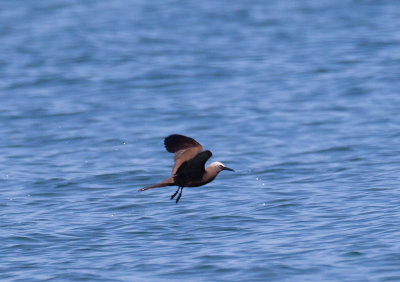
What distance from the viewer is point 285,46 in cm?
2828

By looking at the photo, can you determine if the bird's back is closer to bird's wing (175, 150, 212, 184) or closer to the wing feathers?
bird's wing (175, 150, 212, 184)

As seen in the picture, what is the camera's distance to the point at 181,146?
10688 millimetres

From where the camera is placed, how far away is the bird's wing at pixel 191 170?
405 inches

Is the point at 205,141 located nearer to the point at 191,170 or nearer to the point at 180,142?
the point at 180,142

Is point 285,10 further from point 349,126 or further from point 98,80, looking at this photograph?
point 349,126

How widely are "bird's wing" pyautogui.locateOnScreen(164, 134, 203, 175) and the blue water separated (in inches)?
55.5

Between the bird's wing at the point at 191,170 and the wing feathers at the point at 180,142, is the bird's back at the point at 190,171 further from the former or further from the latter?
the wing feathers at the point at 180,142

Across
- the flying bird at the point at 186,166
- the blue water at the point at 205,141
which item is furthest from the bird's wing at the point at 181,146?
the blue water at the point at 205,141

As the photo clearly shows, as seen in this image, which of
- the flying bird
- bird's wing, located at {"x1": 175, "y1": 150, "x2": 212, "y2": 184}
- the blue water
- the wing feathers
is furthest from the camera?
the blue water

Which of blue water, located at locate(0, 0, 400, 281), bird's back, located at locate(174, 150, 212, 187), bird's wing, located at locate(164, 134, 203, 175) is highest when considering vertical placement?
bird's wing, located at locate(164, 134, 203, 175)

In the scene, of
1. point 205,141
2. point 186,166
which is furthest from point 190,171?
point 205,141

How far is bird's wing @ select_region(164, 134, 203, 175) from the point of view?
10.5 metres

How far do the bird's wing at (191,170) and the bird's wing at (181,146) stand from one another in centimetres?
9

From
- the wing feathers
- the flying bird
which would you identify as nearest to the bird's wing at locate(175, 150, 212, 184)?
the flying bird
